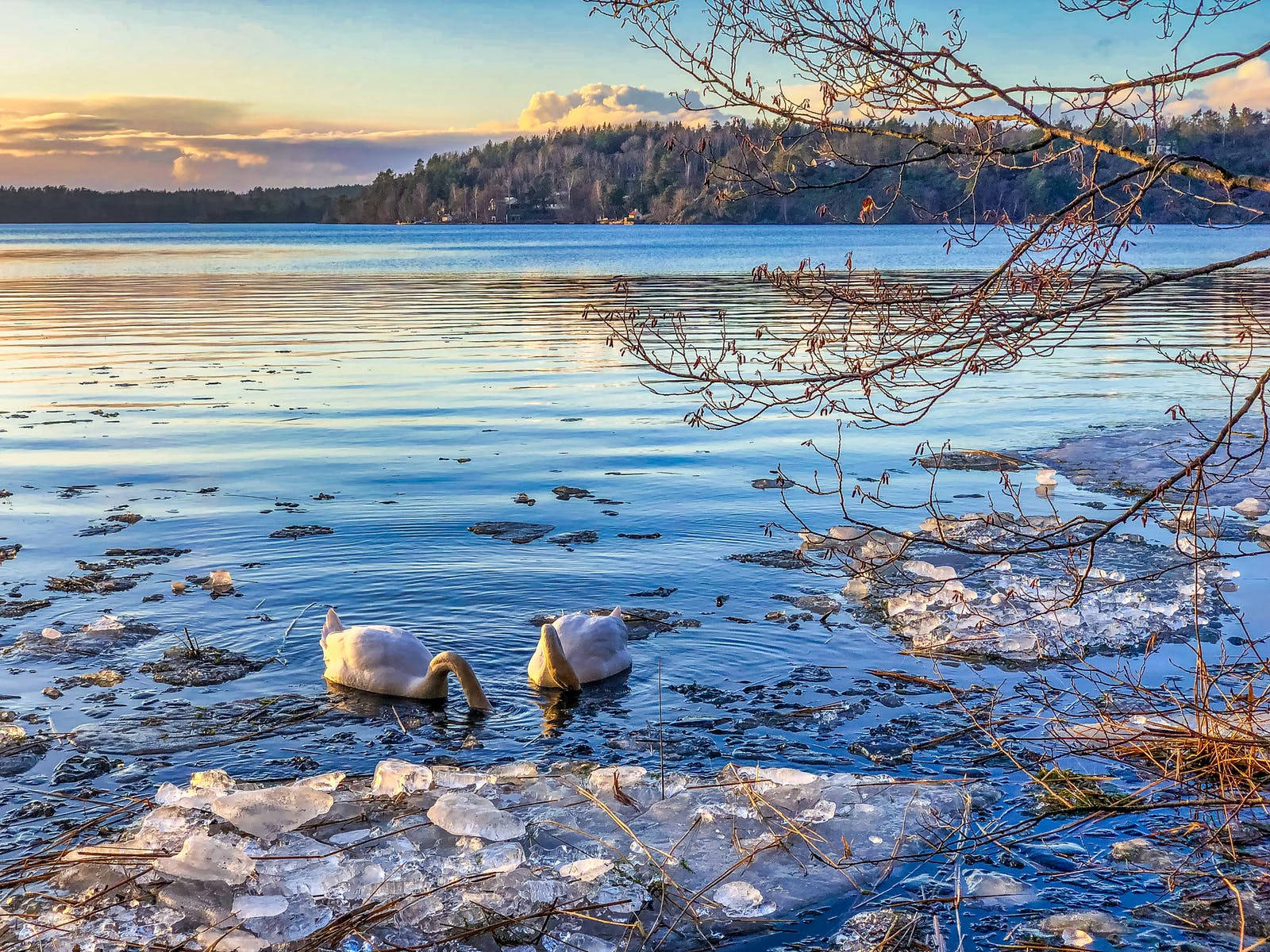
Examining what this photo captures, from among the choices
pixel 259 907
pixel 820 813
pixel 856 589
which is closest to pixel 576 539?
pixel 856 589

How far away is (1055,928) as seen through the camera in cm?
434

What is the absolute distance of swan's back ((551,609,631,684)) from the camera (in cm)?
694

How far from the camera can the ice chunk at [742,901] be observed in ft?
14.9

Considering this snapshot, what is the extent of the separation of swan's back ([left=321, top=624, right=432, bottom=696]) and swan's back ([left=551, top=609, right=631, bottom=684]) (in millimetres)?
840

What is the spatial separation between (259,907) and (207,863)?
338 millimetres

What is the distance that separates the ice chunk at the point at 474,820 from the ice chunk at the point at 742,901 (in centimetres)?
93

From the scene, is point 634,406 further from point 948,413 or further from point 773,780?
point 773,780

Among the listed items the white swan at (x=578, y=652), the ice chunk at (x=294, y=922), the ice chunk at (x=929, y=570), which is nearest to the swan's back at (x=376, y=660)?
the white swan at (x=578, y=652)

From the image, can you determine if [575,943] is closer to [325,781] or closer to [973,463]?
[325,781]

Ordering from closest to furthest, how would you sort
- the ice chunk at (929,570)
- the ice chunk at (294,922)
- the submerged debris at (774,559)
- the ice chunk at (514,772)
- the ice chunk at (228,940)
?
the ice chunk at (228,940) < the ice chunk at (294,922) < the ice chunk at (514,772) < the ice chunk at (929,570) < the submerged debris at (774,559)

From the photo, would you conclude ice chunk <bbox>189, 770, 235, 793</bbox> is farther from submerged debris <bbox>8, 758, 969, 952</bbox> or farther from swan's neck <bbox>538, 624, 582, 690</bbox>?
swan's neck <bbox>538, 624, 582, 690</bbox>

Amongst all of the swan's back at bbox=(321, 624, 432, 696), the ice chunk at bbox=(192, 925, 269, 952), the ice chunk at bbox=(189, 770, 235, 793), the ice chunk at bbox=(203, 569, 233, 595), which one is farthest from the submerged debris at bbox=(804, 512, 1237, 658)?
the ice chunk at bbox=(203, 569, 233, 595)

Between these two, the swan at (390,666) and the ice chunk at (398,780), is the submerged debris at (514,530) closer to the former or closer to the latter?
the swan at (390,666)

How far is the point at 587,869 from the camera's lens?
4.71 meters
